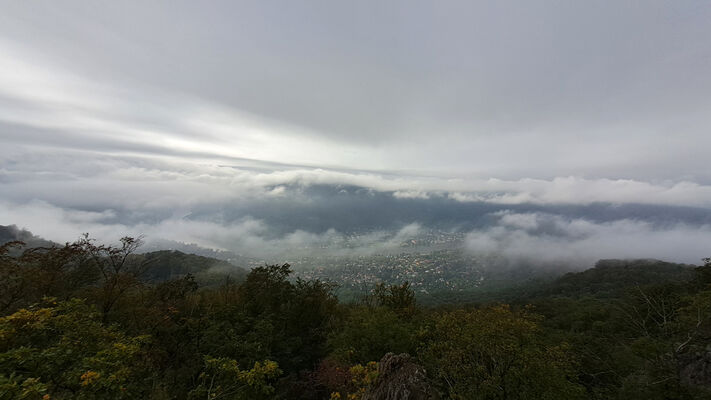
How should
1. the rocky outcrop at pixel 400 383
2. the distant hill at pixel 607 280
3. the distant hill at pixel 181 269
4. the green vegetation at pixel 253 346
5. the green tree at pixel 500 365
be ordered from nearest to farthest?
the green vegetation at pixel 253 346 < the rocky outcrop at pixel 400 383 < the green tree at pixel 500 365 < the distant hill at pixel 181 269 < the distant hill at pixel 607 280

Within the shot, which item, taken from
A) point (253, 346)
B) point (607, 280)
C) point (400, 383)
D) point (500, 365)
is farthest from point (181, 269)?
point (607, 280)

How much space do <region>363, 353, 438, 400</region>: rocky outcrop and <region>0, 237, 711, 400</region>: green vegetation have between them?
38cm

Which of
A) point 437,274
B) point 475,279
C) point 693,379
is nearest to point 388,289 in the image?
point 693,379

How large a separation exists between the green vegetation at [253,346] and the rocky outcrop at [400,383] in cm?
38

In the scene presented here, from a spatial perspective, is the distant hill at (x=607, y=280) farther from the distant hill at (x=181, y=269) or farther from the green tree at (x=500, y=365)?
the distant hill at (x=181, y=269)

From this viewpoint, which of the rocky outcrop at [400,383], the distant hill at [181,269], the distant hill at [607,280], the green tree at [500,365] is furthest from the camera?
the distant hill at [607,280]

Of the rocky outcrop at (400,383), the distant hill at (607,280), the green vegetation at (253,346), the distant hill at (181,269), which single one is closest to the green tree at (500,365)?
the green vegetation at (253,346)

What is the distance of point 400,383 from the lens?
33.3 ft

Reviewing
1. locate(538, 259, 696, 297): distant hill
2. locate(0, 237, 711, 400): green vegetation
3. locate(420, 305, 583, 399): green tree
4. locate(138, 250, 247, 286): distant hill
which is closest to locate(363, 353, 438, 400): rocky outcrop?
locate(0, 237, 711, 400): green vegetation

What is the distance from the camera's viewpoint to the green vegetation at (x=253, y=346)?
857 cm

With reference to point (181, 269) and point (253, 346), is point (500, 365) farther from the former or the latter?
point (181, 269)

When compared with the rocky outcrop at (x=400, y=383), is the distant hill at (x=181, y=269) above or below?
below

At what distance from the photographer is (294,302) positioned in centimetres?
2372

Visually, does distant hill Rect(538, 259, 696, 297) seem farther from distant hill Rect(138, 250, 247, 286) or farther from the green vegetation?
distant hill Rect(138, 250, 247, 286)
